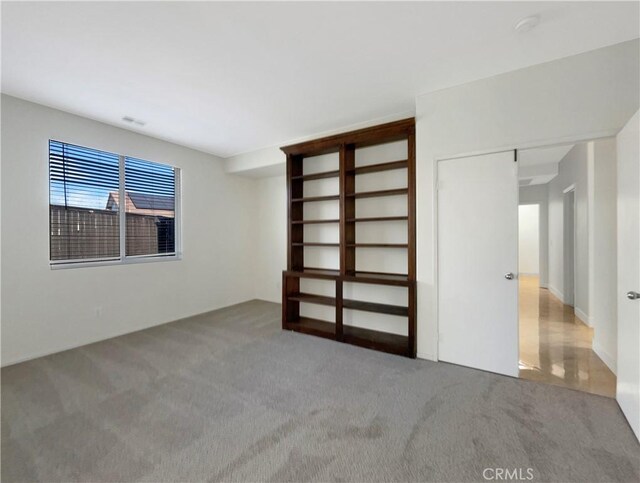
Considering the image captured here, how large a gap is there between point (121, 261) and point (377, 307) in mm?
3430

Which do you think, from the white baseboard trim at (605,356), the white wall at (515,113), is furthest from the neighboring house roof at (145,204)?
the white baseboard trim at (605,356)

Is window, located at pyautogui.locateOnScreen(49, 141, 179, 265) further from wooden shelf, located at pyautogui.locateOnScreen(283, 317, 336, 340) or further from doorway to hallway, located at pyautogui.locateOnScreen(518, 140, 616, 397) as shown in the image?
doorway to hallway, located at pyautogui.locateOnScreen(518, 140, 616, 397)

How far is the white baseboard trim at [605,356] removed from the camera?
8.46ft

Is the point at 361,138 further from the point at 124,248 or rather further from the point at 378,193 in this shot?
the point at 124,248

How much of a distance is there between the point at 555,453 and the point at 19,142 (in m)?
5.21

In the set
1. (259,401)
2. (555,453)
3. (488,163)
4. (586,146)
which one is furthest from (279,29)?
(586,146)

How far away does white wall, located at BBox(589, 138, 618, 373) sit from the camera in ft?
8.85

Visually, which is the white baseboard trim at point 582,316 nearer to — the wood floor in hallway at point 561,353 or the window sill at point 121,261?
the wood floor in hallway at point 561,353

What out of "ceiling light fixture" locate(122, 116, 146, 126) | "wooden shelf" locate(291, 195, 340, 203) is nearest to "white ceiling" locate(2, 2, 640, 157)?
"ceiling light fixture" locate(122, 116, 146, 126)

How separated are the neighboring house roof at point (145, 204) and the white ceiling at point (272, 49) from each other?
3.58ft

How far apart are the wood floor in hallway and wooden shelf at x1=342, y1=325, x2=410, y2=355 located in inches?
42.9

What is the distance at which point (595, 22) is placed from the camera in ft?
6.12

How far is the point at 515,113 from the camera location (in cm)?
244

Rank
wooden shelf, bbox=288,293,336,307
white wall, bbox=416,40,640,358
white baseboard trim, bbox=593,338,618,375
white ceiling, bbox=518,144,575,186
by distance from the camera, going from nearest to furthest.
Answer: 1. white wall, bbox=416,40,640,358
2. white baseboard trim, bbox=593,338,618,375
3. wooden shelf, bbox=288,293,336,307
4. white ceiling, bbox=518,144,575,186
